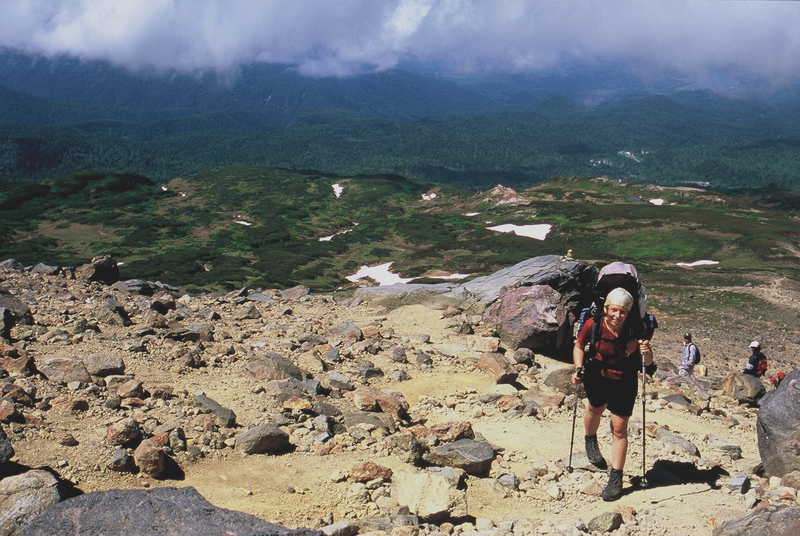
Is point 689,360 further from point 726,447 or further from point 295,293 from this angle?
point 295,293

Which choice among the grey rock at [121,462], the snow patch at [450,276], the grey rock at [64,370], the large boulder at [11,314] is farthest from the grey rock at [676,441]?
the snow patch at [450,276]

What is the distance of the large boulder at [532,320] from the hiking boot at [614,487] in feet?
27.1

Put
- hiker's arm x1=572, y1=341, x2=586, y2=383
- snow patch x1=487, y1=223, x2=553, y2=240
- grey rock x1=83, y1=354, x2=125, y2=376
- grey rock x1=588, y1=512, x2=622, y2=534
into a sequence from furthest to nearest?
1. snow patch x1=487, y1=223, x2=553, y2=240
2. grey rock x1=83, y1=354, x2=125, y2=376
3. hiker's arm x1=572, y1=341, x2=586, y2=383
4. grey rock x1=588, y1=512, x2=622, y2=534

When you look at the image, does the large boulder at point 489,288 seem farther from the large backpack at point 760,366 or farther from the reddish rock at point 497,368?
the large backpack at point 760,366

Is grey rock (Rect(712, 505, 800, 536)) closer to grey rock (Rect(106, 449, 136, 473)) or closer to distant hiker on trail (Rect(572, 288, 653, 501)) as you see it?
distant hiker on trail (Rect(572, 288, 653, 501))

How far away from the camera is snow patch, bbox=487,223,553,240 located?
102375mm

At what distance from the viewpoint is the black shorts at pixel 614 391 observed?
7.96 metres

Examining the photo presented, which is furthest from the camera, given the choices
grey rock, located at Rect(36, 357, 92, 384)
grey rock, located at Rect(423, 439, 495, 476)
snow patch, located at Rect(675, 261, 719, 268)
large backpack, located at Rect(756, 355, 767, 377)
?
snow patch, located at Rect(675, 261, 719, 268)

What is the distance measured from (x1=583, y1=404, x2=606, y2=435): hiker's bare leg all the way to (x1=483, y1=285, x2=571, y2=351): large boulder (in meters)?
7.43

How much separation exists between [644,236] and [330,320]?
78.7 meters

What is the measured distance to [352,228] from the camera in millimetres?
127375

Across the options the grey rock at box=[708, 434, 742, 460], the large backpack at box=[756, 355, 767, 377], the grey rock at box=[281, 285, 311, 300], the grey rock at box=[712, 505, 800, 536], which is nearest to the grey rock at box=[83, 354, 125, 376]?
the grey rock at box=[712, 505, 800, 536]

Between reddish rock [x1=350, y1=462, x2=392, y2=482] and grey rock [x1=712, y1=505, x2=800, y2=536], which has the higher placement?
grey rock [x1=712, y1=505, x2=800, y2=536]

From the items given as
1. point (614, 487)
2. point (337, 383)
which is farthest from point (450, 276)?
point (614, 487)
